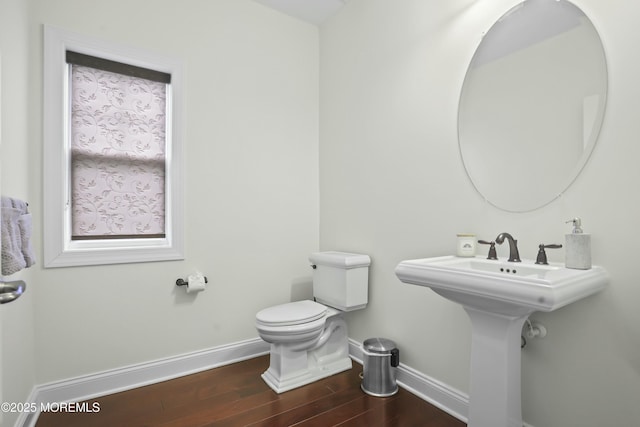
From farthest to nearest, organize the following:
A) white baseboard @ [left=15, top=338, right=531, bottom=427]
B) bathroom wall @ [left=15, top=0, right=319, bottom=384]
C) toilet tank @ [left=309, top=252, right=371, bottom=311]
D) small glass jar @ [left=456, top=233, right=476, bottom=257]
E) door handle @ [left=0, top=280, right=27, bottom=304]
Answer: toilet tank @ [left=309, top=252, right=371, bottom=311] → bathroom wall @ [left=15, top=0, right=319, bottom=384] → white baseboard @ [left=15, top=338, right=531, bottom=427] → small glass jar @ [left=456, top=233, right=476, bottom=257] → door handle @ [left=0, top=280, right=27, bottom=304]

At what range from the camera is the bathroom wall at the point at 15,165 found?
1.36 meters

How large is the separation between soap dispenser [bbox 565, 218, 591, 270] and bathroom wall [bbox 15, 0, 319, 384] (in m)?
1.93

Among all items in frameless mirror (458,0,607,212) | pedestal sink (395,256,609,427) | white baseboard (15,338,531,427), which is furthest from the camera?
white baseboard (15,338,531,427)

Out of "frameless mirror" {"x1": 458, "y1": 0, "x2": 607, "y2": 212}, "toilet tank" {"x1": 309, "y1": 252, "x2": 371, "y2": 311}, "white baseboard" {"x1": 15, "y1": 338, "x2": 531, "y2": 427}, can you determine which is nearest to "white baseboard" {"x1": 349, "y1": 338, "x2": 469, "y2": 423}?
"white baseboard" {"x1": 15, "y1": 338, "x2": 531, "y2": 427}

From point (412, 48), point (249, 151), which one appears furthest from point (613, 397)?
point (249, 151)

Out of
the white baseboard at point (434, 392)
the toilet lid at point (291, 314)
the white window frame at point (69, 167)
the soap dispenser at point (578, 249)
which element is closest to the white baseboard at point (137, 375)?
the toilet lid at point (291, 314)

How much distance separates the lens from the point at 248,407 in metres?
1.90

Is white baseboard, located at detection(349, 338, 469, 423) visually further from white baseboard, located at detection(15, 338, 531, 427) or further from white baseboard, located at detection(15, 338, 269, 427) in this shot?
white baseboard, located at detection(15, 338, 269, 427)

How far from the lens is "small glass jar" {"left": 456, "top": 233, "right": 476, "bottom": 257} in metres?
1.71

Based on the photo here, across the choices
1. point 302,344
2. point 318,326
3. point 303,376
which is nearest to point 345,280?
point 318,326

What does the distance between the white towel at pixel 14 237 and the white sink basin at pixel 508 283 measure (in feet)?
4.73

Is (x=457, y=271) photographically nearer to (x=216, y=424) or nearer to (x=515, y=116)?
(x=515, y=116)

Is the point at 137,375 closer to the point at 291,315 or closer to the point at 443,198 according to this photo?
the point at 291,315

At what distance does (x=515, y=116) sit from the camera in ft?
5.32
